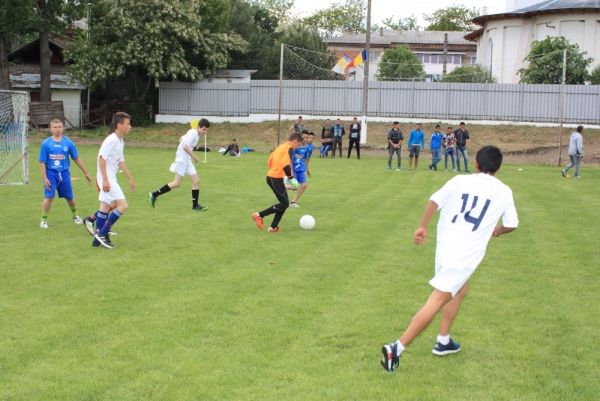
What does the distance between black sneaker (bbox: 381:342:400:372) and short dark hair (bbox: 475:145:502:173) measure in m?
1.54

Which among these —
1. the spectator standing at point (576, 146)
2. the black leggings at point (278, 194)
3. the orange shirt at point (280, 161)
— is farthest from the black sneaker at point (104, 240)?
the spectator standing at point (576, 146)

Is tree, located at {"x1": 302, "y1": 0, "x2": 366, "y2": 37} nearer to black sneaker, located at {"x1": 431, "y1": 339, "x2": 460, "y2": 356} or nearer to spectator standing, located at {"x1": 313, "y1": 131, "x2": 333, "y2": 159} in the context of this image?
spectator standing, located at {"x1": 313, "y1": 131, "x2": 333, "y2": 159}

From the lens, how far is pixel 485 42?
5050cm

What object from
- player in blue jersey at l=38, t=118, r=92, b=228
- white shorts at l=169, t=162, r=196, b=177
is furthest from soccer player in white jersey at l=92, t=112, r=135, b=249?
white shorts at l=169, t=162, r=196, b=177

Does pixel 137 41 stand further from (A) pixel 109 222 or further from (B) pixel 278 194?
(A) pixel 109 222

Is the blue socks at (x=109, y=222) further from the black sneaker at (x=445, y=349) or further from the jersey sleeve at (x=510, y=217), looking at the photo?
the jersey sleeve at (x=510, y=217)

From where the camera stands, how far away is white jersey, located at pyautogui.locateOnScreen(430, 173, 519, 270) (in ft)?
15.9

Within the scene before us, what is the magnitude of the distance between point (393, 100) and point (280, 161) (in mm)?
29173

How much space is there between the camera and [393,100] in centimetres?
3847

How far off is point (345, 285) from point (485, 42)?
47447 millimetres

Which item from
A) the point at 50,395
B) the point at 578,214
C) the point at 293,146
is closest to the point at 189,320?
the point at 50,395

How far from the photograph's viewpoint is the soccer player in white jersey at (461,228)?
190 inches

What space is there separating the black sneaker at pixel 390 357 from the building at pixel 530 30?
4135cm

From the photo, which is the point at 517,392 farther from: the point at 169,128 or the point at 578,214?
the point at 169,128
